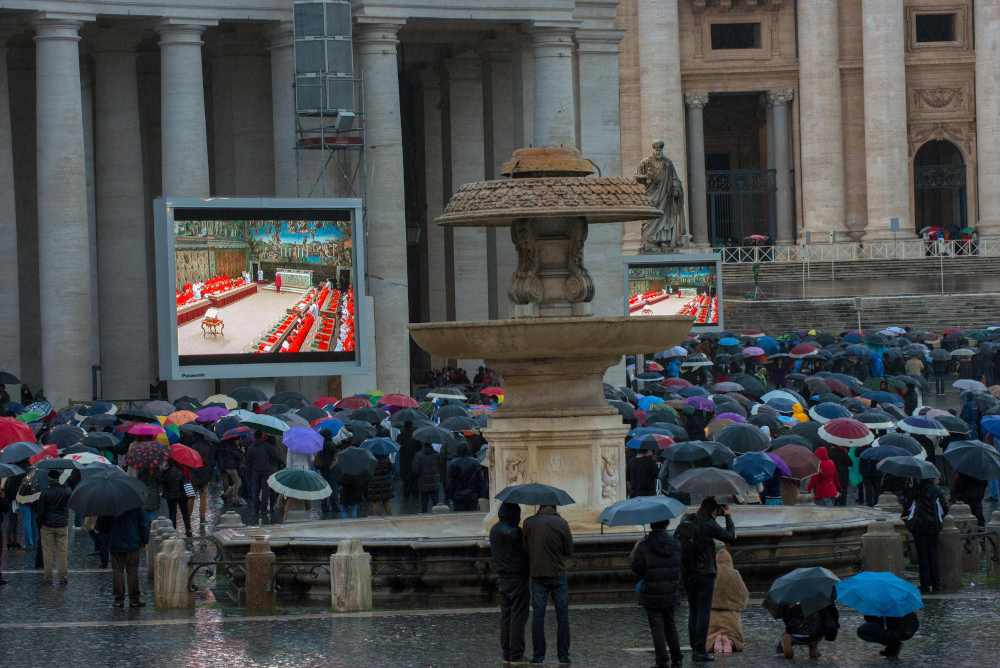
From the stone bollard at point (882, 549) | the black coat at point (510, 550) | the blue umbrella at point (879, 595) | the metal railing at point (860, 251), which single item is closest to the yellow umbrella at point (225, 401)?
the stone bollard at point (882, 549)

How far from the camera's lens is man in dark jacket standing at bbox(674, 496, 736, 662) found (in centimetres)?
1153

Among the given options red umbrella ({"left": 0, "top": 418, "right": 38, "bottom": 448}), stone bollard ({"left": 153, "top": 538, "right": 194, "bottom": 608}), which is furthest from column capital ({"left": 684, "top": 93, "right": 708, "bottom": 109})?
stone bollard ({"left": 153, "top": 538, "right": 194, "bottom": 608})

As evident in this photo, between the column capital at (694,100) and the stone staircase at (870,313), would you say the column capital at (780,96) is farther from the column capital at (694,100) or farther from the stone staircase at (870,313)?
the stone staircase at (870,313)

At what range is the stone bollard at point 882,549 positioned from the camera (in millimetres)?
14141

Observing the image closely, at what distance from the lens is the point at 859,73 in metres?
60.2

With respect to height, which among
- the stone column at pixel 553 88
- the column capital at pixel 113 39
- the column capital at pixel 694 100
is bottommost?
the stone column at pixel 553 88

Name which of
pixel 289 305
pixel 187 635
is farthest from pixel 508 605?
pixel 289 305

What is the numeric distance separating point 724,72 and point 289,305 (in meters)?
36.6

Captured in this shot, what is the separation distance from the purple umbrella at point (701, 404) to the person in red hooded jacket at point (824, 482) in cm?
453

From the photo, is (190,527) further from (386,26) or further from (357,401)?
(386,26)

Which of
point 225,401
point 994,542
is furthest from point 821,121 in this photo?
point 994,542

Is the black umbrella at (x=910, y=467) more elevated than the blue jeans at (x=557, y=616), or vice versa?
the black umbrella at (x=910, y=467)

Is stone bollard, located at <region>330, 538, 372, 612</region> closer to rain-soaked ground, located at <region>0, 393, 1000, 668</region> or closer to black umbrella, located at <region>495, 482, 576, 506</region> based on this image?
rain-soaked ground, located at <region>0, 393, 1000, 668</region>

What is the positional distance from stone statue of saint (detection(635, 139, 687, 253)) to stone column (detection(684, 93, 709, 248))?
72.1 ft
